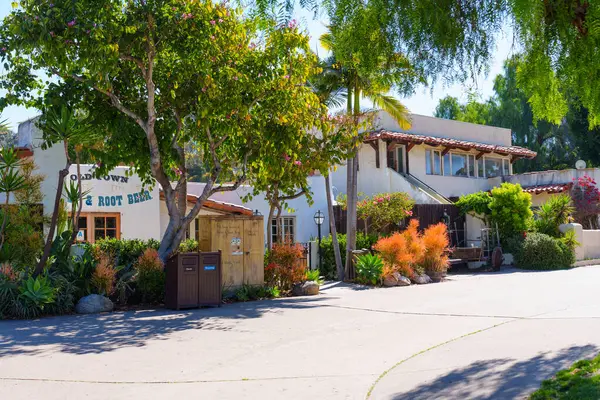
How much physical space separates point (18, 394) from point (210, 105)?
8.94m

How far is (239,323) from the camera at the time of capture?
12094mm

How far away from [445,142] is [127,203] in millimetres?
15406

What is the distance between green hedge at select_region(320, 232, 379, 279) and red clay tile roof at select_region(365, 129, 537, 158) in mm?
6552

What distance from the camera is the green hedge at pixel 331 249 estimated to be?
856 inches

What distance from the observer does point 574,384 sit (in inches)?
251

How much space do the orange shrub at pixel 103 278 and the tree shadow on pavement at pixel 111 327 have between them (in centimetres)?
81

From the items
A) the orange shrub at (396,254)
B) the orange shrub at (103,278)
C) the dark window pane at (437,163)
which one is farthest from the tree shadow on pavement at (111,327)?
the dark window pane at (437,163)

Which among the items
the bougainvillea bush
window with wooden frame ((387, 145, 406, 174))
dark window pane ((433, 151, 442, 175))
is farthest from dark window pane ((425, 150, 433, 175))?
the bougainvillea bush

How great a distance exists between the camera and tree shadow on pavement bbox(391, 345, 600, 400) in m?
6.62

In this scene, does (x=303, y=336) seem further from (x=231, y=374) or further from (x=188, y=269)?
(x=188, y=269)

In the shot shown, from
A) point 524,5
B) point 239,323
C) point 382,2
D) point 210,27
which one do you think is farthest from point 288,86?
point 524,5

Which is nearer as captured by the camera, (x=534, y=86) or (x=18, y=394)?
(x=18, y=394)

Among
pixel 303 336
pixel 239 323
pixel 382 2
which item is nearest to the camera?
pixel 382 2

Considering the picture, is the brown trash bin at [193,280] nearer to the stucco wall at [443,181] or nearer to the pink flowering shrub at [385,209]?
the pink flowering shrub at [385,209]
